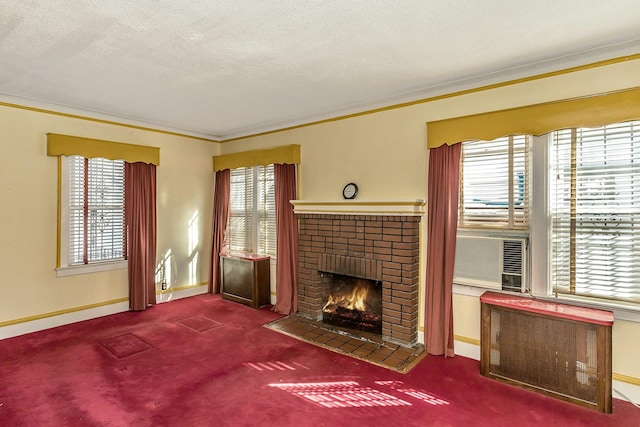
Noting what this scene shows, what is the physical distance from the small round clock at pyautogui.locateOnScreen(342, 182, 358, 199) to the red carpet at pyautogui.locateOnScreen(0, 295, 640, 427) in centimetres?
176

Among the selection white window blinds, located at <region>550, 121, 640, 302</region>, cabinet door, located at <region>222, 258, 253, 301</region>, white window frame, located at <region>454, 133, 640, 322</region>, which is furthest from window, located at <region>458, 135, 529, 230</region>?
cabinet door, located at <region>222, 258, 253, 301</region>

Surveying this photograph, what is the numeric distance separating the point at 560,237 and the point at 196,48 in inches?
129

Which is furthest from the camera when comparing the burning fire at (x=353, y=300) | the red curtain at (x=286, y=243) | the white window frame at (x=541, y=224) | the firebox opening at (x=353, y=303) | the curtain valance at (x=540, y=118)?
the red curtain at (x=286, y=243)

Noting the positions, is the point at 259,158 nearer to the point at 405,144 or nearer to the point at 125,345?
the point at 405,144

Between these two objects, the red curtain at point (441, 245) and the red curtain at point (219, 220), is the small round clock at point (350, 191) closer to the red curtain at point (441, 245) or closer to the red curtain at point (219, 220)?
the red curtain at point (441, 245)

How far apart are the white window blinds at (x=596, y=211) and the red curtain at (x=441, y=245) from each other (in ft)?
2.61

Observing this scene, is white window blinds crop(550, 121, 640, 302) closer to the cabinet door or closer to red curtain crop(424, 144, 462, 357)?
red curtain crop(424, 144, 462, 357)

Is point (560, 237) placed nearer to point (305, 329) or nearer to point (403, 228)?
point (403, 228)

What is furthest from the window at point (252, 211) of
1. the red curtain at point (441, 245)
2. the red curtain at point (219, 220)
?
the red curtain at point (441, 245)

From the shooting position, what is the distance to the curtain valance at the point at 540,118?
2.50 meters

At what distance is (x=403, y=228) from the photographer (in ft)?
11.5

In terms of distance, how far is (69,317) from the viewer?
4.18m

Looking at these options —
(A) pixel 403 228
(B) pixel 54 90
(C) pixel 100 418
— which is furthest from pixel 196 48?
(C) pixel 100 418

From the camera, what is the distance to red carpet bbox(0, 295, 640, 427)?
237 centimetres
